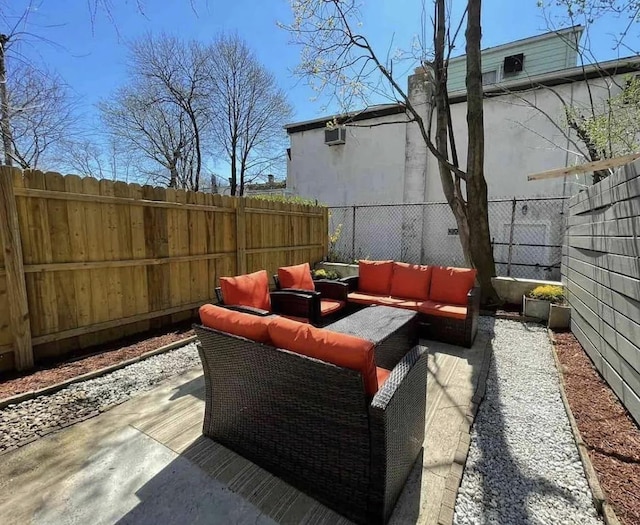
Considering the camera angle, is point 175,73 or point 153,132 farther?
point 153,132

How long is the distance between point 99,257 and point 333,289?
3058mm

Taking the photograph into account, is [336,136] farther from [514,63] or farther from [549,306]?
[549,306]

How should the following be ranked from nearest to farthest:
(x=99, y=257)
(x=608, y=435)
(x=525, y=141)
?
(x=608, y=435) → (x=99, y=257) → (x=525, y=141)

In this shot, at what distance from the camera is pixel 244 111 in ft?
42.5

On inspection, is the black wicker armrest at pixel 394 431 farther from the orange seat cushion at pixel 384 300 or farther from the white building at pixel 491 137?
the white building at pixel 491 137

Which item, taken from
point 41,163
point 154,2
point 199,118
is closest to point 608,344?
point 154,2

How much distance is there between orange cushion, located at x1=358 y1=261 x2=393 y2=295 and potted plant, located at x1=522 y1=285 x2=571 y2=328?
2278 mm

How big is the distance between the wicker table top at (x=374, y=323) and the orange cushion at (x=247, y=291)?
0.89 m

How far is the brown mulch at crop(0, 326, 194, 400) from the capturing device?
9.67ft

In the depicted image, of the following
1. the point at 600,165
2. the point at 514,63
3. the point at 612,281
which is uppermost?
the point at 514,63

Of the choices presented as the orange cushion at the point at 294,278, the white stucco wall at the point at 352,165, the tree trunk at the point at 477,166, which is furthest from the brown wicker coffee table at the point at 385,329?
the white stucco wall at the point at 352,165

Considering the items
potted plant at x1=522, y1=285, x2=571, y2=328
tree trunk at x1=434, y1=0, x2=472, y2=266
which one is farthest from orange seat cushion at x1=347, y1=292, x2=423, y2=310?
tree trunk at x1=434, y1=0, x2=472, y2=266

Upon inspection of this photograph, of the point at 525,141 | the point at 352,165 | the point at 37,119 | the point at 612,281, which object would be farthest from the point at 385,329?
the point at 37,119

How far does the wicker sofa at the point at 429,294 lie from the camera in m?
4.04
